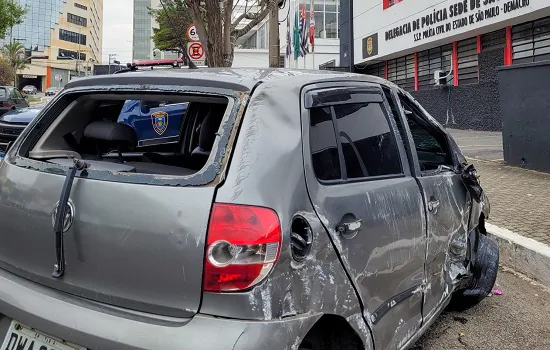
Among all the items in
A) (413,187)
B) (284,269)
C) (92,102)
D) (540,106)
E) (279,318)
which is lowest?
(279,318)

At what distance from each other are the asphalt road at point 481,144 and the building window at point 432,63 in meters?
2.89

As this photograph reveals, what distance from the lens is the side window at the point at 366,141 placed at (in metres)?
2.36

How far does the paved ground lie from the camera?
5383mm

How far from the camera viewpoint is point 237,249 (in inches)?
69.4

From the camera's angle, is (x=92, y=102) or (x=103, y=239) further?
(x=92, y=102)

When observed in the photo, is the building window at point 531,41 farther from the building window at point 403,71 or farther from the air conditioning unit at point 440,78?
the building window at point 403,71

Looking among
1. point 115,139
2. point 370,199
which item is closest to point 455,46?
point 370,199

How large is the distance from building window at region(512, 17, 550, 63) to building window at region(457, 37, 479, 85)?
2044mm

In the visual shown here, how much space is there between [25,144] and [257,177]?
4.47 feet

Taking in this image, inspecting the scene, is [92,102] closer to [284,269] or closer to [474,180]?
[284,269]

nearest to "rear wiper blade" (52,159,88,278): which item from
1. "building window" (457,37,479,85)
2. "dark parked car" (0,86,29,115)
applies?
"dark parked car" (0,86,29,115)

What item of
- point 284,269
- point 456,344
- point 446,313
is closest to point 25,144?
point 284,269

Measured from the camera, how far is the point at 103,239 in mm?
1908

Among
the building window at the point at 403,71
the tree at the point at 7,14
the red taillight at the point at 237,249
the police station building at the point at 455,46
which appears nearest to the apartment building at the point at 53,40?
the tree at the point at 7,14
